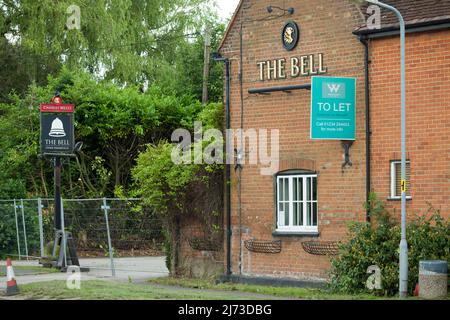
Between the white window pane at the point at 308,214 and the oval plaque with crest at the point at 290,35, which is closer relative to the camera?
the white window pane at the point at 308,214

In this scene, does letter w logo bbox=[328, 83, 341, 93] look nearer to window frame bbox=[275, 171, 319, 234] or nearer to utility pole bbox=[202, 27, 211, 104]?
window frame bbox=[275, 171, 319, 234]

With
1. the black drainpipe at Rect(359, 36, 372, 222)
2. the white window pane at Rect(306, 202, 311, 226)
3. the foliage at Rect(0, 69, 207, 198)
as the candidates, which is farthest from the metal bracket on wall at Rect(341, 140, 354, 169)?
the foliage at Rect(0, 69, 207, 198)

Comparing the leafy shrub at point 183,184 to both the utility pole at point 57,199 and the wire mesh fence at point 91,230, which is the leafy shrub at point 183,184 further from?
the utility pole at point 57,199

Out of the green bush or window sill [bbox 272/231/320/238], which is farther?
window sill [bbox 272/231/320/238]

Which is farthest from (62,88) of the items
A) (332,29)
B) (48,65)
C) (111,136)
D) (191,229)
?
(332,29)

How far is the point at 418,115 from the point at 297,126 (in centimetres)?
324

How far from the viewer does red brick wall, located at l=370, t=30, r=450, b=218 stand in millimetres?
19828

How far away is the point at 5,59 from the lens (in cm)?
3984

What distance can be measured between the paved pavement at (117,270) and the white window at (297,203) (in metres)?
4.27

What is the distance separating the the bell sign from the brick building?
516 centimetres

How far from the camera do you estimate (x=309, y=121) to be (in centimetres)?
2216

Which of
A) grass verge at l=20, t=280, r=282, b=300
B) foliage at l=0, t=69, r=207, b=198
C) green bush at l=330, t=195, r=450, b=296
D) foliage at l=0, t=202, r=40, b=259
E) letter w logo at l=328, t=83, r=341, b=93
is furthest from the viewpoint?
foliage at l=0, t=69, r=207, b=198

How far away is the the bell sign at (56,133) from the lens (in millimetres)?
26156

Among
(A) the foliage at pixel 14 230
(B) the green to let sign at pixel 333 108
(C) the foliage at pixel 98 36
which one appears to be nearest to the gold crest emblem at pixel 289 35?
(B) the green to let sign at pixel 333 108
